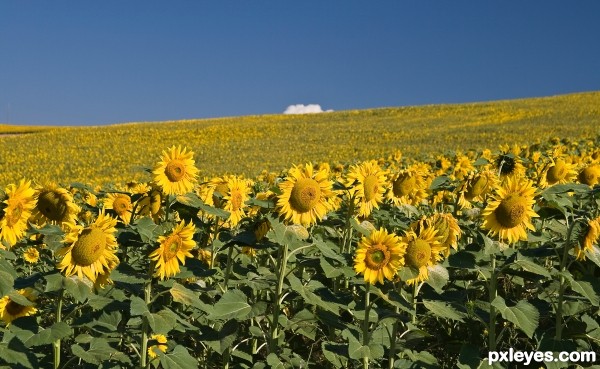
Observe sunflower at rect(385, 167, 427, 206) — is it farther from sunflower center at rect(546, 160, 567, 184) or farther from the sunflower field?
sunflower center at rect(546, 160, 567, 184)

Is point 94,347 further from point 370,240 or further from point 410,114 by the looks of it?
point 410,114

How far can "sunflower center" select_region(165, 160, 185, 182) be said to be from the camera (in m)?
3.54

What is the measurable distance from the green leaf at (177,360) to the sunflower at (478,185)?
7.59 feet

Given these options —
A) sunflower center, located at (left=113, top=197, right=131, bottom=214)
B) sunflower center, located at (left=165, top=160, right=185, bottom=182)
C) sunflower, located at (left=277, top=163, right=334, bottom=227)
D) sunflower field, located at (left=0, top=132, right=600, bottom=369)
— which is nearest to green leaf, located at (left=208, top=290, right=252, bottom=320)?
sunflower field, located at (left=0, top=132, right=600, bottom=369)

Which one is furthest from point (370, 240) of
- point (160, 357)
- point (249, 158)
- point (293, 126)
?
point (293, 126)

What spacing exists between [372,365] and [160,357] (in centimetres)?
136

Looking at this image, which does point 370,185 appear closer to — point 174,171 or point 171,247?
point 174,171

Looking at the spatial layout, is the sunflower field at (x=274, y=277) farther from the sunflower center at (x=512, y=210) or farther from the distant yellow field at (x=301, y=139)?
the distant yellow field at (x=301, y=139)

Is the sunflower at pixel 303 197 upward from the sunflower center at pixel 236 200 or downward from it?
downward

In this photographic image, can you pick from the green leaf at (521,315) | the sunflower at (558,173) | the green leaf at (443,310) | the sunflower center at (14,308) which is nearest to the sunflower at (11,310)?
the sunflower center at (14,308)

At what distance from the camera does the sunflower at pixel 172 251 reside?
10.0 ft

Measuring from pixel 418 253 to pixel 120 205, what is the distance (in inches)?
80.5

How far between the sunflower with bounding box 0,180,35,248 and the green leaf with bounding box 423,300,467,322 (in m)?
2.14

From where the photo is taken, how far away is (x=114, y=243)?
3016mm
